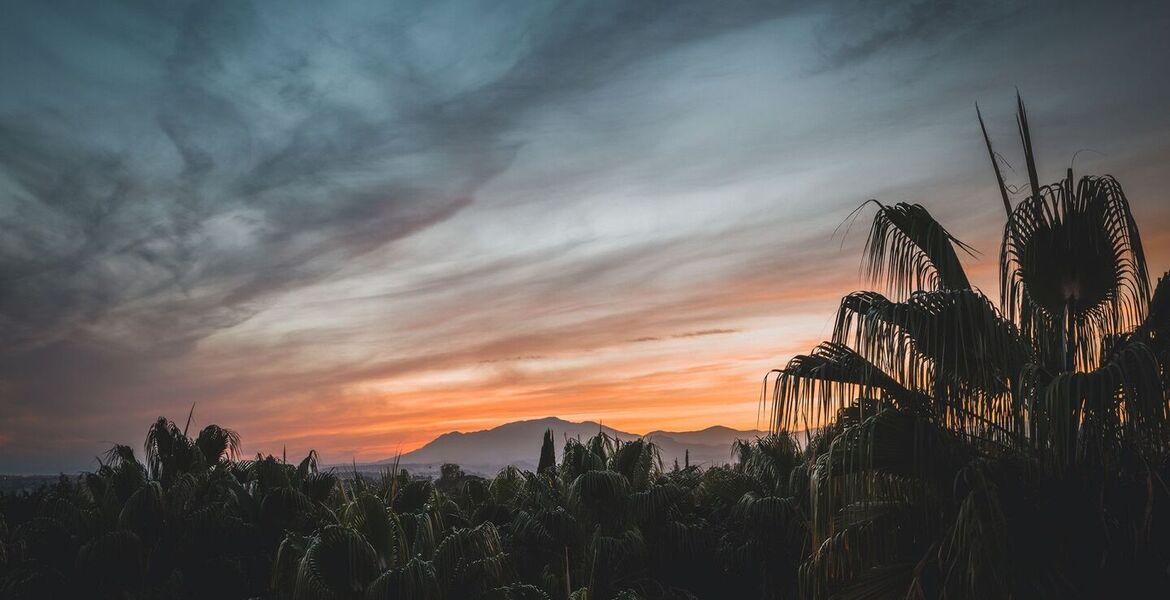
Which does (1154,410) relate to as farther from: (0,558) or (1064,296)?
(0,558)

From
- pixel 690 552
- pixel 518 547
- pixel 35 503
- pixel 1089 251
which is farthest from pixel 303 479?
pixel 1089 251

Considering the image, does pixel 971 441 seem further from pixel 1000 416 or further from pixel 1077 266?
pixel 1077 266

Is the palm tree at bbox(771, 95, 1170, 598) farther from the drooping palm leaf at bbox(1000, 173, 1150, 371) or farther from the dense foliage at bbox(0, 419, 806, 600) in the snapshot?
the dense foliage at bbox(0, 419, 806, 600)

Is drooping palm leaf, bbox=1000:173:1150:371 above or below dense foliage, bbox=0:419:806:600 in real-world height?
above

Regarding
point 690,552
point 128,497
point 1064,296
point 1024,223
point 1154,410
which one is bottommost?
point 690,552

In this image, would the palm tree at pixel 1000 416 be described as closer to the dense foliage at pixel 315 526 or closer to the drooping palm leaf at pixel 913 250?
the drooping palm leaf at pixel 913 250

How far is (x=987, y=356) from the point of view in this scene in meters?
7.53

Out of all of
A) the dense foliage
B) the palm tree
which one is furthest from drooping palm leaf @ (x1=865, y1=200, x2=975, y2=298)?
the dense foliage

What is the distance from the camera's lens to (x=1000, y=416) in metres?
7.89

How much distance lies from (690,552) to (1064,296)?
12.7m

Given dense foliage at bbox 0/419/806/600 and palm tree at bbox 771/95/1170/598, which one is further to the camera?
dense foliage at bbox 0/419/806/600

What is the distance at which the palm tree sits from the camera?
694 cm

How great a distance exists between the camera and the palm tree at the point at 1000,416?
694 centimetres

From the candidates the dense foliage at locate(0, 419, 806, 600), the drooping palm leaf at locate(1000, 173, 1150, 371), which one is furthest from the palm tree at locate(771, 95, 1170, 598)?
the dense foliage at locate(0, 419, 806, 600)
